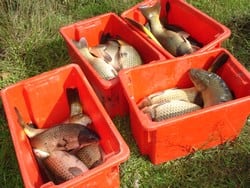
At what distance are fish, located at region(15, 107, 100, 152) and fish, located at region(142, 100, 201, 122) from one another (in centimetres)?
36

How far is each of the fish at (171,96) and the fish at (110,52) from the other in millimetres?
Answer: 375

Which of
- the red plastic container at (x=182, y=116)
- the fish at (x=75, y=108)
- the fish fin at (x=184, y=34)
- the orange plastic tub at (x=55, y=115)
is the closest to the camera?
the orange plastic tub at (x=55, y=115)

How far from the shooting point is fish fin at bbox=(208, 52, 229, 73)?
254cm

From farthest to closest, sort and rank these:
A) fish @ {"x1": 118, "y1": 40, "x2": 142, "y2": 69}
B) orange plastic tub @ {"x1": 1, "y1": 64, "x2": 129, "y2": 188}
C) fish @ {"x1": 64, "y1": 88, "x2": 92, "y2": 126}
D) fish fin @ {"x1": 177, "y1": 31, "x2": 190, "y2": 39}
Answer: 1. fish fin @ {"x1": 177, "y1": 31, "x2": 190, "y2": 39}
2. fish @ {"x1": 118, "y1": 40, "x2": 142, "y2": 69}
3. fish @ {"x1": 64, "y1": 88, "x2": 92, "y2": 126}
4. orange plastic tub @ {"x1": 1, "y1": 64, "x2": 129, "y2": 188}

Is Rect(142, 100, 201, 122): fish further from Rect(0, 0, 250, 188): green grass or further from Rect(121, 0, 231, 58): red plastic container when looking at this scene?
Rect(121, 0, 231, 58): red plastic container

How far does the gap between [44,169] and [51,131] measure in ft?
0.74

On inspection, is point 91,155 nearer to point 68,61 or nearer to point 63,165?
point 63,165

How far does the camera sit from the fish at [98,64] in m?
2.69

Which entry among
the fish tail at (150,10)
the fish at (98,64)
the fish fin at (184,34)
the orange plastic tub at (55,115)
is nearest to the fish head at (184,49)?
the fish fin at (184,34)

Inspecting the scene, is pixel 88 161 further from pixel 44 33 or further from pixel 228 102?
pixel 44 33

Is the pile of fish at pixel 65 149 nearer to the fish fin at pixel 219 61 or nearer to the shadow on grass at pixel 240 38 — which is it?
the fish fin at pixel 219 61

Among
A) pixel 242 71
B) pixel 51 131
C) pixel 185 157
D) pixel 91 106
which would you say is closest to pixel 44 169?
pixel 51 131

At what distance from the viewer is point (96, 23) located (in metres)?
3.10

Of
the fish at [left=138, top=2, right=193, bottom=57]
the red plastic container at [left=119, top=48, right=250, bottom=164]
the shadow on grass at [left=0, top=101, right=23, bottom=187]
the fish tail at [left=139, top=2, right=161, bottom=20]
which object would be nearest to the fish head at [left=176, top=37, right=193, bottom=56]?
the fish at [left=138, top=2, right=193, bottom=57]
